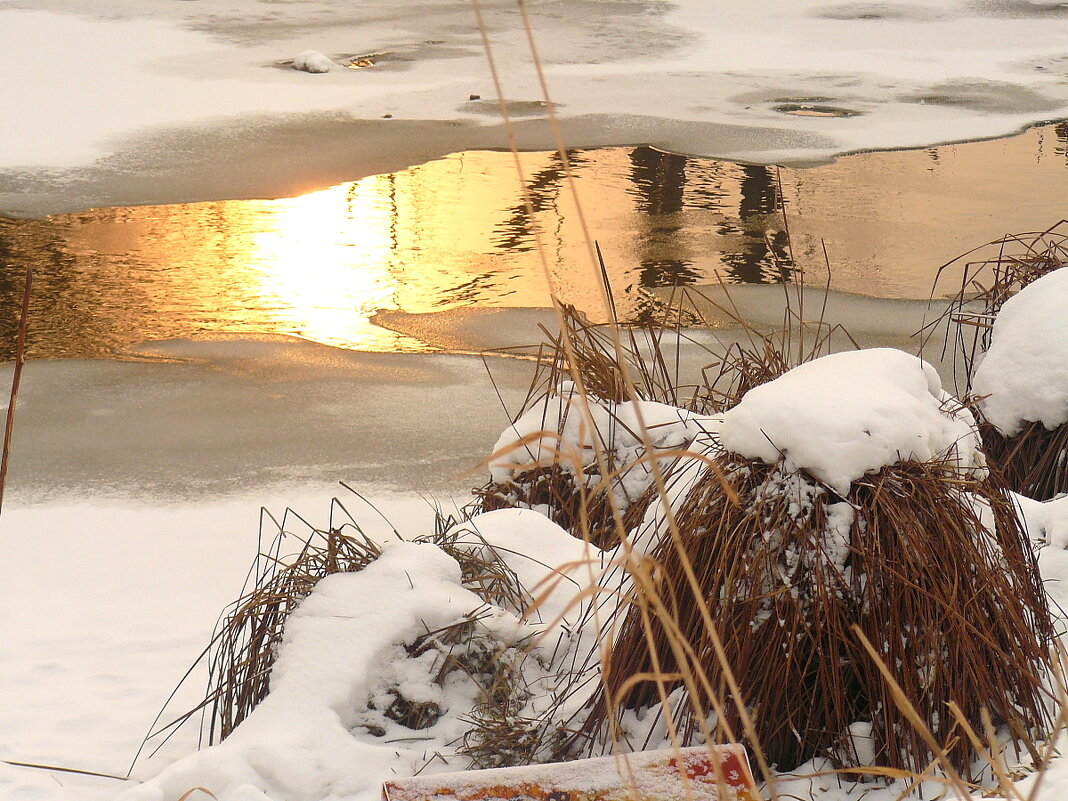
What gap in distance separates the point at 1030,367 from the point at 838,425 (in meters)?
1.50

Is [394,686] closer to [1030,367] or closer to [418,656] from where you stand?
[418,656]

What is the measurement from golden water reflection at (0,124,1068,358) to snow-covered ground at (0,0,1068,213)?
1.59ft

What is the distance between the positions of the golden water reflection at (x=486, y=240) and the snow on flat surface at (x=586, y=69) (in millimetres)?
901

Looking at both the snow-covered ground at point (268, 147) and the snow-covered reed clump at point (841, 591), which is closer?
the snow-covered reed clump at point (841, 591)

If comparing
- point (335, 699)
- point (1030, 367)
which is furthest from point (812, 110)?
point (335, 699)

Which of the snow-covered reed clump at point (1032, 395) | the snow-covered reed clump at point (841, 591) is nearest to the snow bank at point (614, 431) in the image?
the snow-covered reed clump at point (841, 591)

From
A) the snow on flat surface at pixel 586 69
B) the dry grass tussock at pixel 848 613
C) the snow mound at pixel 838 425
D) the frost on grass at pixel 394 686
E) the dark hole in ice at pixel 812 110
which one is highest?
the snow on flat surface at pixel 586 69

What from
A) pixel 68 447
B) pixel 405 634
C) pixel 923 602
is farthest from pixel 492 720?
pixel 68 447

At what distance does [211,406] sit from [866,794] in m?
3.46

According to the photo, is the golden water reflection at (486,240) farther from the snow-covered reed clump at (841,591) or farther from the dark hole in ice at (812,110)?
the snow-covered reed clump at (841,591)

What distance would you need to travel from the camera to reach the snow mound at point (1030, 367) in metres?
3.44

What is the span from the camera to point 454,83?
1125cm

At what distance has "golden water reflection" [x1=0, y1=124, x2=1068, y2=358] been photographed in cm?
Result: 616

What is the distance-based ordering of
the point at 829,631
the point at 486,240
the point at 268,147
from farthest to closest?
1. the point at 268,147
2. the point at 486,240
3. the point at 829,631
